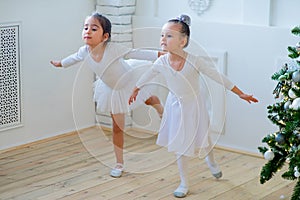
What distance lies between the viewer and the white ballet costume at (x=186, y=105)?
3.17 m

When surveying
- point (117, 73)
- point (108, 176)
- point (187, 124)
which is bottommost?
point (108, 176)

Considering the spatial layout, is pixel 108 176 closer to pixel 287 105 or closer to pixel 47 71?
pixel 47 71


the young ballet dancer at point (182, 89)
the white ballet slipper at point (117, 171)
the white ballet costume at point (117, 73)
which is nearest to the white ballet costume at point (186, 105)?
the young ballet dancer at point (182, 89)

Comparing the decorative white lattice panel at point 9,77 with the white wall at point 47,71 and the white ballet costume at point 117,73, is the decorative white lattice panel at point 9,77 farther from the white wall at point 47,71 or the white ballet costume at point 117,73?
the white ballet costume at point 117,73

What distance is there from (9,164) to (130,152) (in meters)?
0.71

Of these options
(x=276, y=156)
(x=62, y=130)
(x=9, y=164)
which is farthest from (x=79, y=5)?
(x=276, y=156)

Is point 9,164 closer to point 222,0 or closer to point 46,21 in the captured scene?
point 46,21

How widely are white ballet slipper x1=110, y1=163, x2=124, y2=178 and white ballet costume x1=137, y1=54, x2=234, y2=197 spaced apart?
1.34ft

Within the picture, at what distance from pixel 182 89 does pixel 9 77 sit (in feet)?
4.09

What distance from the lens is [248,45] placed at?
12.5ft

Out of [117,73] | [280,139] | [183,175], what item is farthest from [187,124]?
[280,139]

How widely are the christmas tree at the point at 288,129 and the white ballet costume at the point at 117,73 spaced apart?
79cm

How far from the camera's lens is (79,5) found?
4293 millimetres

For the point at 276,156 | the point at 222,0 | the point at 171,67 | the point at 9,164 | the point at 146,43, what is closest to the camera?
the point at 276,156
